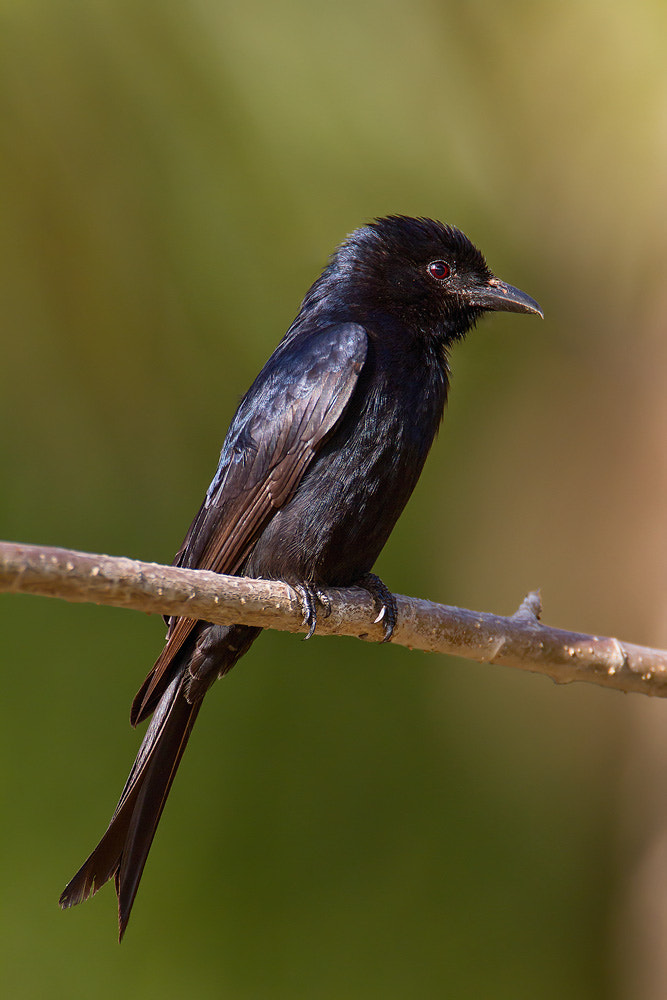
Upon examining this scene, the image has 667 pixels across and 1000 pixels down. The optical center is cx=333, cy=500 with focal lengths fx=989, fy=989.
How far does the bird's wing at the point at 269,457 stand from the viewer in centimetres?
279

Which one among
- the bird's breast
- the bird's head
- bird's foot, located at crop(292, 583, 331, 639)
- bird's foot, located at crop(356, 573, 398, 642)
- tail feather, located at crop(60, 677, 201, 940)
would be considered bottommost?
tail feather, located at crop(60, 677, 201, 940)

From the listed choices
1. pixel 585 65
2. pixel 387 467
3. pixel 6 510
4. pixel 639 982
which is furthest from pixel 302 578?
pixel 585 65

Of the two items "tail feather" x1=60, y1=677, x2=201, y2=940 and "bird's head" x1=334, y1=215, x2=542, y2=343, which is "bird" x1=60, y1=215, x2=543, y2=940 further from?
"bird's head" x1=334, y1=215, x2=542, y2=343

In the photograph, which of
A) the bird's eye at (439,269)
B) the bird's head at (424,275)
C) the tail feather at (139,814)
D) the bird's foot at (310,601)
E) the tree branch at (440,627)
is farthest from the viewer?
the bird's eye at (439,269)

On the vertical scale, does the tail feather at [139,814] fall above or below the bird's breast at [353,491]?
below

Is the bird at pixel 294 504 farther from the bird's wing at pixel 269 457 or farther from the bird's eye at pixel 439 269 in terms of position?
the bird's eye at pixel 439 269

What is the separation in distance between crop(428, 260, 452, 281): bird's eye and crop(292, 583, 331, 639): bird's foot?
124 centimetres

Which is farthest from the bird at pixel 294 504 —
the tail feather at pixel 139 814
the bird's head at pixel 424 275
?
the bird's head at pixel 424 275

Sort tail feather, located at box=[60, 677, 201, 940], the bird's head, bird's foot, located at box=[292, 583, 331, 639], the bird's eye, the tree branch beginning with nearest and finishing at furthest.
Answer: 1. the tree branch
2. bird's foot, located at box=[292, 583, 331, 639]
3. tail feather, located at box=[60, 677, 201, 940]
4. the bird's head
5. the bird's eye

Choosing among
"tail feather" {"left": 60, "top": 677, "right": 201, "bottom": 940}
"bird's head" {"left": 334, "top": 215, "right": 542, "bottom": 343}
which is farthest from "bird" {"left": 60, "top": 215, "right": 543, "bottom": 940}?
"bird's head" {"left": 334, "top": 215, "right": 542, "bottom": 343}

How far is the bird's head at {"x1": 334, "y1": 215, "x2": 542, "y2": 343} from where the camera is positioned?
10.7 ft

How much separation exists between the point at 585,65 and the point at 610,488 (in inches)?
87.1

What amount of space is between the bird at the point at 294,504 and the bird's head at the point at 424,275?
0.78 feet

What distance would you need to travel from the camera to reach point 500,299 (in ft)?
11.3
